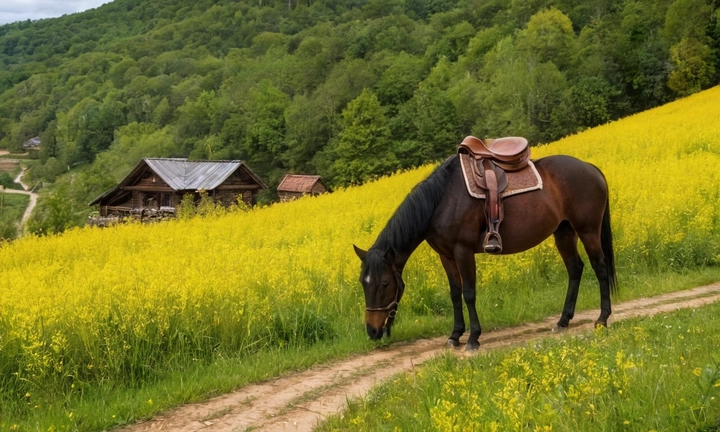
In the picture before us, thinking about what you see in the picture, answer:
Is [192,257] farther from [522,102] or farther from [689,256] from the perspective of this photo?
[522,102]

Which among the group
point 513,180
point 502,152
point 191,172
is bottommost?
point 191,172

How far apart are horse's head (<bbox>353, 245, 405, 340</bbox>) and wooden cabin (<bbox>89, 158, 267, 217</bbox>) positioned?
32.3 metres

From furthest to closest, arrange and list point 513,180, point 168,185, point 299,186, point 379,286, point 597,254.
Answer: point 299,186 → point 168,185 → point 597,254 → point 513,180 → point 379,286

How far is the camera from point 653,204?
10.7m

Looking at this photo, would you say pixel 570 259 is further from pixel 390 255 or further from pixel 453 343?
pixel 390 255

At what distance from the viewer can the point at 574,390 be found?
3434mm

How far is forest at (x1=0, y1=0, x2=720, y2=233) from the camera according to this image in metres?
44.6

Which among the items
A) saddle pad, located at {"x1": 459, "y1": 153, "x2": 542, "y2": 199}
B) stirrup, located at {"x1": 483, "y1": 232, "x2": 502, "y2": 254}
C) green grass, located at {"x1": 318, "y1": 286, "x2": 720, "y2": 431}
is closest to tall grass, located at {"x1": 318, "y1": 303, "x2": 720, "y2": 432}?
green grass, located at {"x1": 318, "y1": 286, "x2": 720, "y2": 431}

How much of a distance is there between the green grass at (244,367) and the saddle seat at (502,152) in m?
2.09

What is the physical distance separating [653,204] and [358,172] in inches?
1994

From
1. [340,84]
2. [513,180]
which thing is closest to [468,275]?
[513,180]

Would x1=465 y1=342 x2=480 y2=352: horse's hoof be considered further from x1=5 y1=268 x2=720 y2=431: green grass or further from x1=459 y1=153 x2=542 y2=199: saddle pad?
x1=459 y1=153 x2=542 y2=199: saddle pad

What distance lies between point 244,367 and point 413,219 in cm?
254

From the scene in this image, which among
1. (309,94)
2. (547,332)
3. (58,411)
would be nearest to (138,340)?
(58,411)
